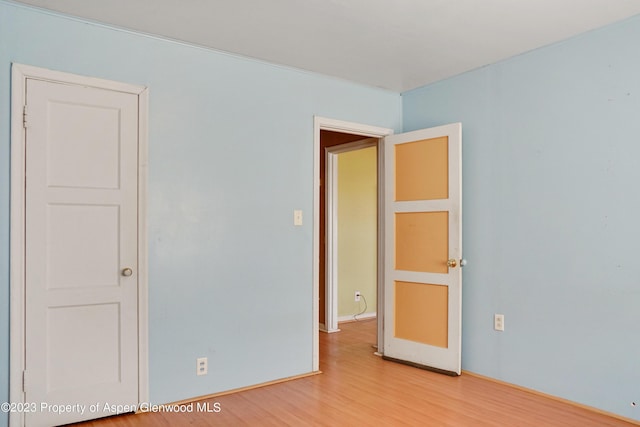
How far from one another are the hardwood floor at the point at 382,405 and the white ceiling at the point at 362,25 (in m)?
2.41

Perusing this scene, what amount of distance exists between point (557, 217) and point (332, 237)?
2.61 meters

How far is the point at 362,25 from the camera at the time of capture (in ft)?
8.99

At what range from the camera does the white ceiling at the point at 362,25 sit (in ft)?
8.16

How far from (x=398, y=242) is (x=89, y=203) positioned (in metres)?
2.45

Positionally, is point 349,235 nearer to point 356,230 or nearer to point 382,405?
point 356,230

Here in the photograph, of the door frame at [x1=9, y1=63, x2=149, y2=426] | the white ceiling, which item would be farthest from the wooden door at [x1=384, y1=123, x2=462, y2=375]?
the door frame at [x1=9, y1=63, x2=149, y2=426]

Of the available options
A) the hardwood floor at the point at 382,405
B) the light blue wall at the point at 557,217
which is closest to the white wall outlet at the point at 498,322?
the light blue wall at the point at 557,217

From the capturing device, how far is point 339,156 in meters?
5.60

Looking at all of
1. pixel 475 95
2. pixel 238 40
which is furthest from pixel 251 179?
pixel 475 95

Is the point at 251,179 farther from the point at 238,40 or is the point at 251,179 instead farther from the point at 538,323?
the point at 538,323

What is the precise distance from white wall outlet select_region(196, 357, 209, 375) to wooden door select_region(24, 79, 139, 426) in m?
0.40

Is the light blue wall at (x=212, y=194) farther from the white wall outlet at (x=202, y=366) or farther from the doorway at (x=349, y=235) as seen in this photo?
the doorway at (x=349, y=235)

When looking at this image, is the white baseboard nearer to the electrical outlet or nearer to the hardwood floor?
the hardwood floor

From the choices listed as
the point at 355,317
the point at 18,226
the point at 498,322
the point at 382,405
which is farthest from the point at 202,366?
the point at 355,317
